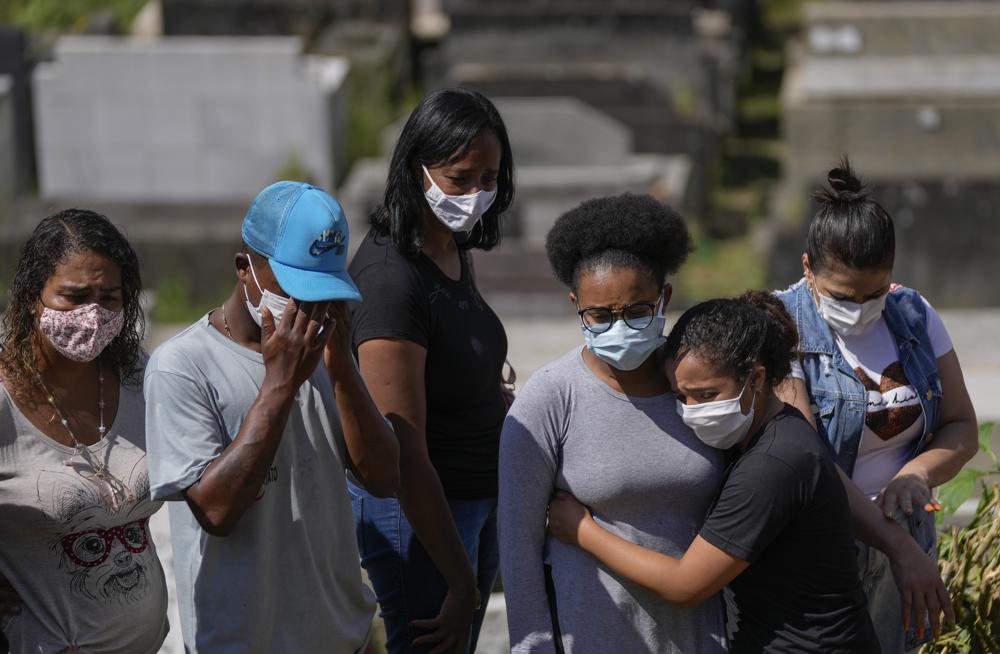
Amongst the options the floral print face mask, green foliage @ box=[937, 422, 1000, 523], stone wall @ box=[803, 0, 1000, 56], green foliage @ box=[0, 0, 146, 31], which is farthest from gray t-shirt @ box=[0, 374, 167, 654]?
green foliage @ box=[0, 0, 146, 31]

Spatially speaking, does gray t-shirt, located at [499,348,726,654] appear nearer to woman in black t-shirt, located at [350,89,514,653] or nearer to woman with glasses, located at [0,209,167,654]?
woman in black t-shirt, located at [350,89,514,653]

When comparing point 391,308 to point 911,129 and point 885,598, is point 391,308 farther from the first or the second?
point 911,129

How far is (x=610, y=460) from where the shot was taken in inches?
116

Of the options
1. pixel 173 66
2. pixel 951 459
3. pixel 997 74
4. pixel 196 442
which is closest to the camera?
pixel 196 442

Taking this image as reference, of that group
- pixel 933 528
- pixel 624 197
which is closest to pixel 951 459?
pixel 933 528

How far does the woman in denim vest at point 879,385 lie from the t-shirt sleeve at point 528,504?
2.13 feet

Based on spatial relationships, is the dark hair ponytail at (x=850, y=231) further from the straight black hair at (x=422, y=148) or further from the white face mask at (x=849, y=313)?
the straight black hair at (x=422, y=148)

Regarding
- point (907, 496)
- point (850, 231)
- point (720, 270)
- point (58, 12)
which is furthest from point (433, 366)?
point (58, 12)

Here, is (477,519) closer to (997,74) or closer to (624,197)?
(624,197)

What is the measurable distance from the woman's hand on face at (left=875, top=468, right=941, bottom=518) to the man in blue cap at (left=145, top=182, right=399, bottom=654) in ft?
3.84

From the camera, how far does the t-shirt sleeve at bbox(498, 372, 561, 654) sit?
2.98 m

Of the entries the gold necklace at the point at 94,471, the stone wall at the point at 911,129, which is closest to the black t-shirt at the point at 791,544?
the gold necklace at the point at 94,471

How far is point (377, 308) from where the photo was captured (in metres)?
3.17

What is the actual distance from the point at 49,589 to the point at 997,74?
1347cm
